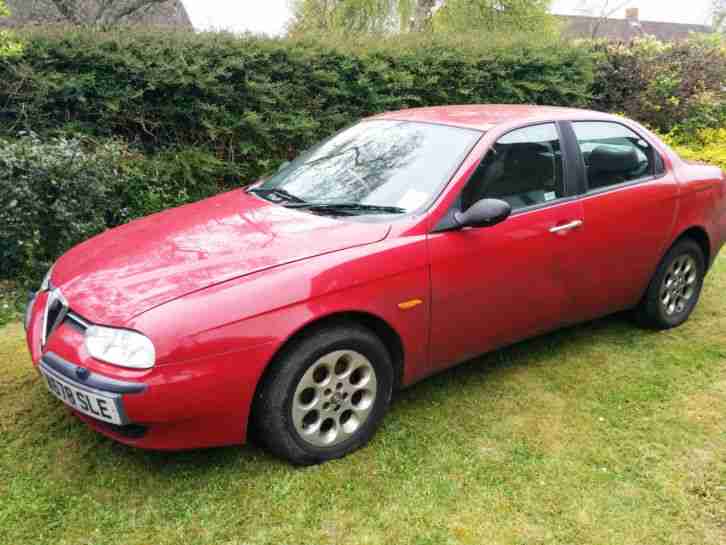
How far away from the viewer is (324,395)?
2939 mm

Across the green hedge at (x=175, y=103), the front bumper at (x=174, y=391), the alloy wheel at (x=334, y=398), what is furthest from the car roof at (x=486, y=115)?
the green hedge at (x=175, y=103)

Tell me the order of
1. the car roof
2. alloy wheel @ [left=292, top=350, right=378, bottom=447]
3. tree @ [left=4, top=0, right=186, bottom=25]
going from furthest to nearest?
tree @ [left=4, top=0, right=186, bottom=25], the car roof, alloy wheel @ [left=292, top=350, right=378, bottom=447]

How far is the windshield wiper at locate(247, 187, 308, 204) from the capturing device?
361 cm

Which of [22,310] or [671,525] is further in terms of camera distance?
[22,310]

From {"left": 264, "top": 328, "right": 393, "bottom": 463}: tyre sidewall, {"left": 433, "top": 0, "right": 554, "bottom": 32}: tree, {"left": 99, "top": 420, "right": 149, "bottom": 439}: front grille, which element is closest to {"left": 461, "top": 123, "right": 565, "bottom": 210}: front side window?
{"left": 264, "top": 328, "right": 393, "bottom": 463}: tyre sidewall

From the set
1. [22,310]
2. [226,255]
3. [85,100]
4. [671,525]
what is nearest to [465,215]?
[226,255]

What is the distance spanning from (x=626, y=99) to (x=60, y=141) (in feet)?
27.9

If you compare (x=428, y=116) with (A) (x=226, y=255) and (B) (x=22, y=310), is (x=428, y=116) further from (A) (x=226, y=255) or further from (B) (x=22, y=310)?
(B) (x=22, y=310)

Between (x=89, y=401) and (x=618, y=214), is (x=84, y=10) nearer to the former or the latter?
(x=618, y=214)

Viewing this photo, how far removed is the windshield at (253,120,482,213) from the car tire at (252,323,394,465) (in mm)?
748

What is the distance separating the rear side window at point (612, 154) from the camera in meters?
3.95

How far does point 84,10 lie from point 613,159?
11171mm

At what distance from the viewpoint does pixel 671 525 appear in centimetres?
266

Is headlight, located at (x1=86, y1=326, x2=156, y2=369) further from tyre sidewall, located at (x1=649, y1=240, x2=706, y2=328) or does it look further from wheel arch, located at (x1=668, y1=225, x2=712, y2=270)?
wheel arch, located at (x1=668, y1=225, x2=712, y2=270)
